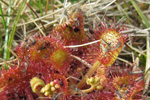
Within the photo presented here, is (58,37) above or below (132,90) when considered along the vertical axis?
above

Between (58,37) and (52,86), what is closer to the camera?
(52,86)

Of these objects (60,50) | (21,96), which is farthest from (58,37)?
(21,96)

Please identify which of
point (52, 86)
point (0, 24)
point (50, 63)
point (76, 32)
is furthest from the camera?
point (0, 24)

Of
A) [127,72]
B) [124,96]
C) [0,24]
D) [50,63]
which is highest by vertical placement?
[0,24]

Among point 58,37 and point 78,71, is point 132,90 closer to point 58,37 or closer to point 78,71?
point 78,71

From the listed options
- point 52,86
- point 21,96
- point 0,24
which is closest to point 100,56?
point 52,86

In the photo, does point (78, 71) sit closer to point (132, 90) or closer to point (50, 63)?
point (50, 63)

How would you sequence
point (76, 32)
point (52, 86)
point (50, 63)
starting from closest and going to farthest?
point (52, 86) → point (50, 63) → point (76, 32)
